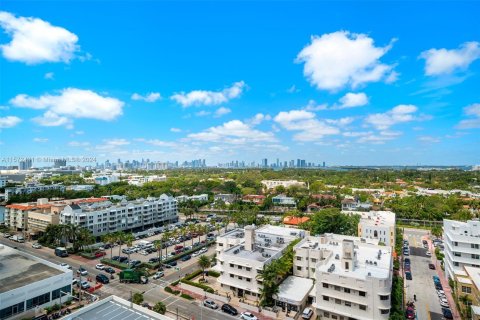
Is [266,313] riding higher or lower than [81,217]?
lower

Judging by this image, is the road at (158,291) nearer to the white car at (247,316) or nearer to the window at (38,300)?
the white car at (247,316)

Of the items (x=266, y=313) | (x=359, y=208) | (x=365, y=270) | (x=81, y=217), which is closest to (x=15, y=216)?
(x=81, y=217)

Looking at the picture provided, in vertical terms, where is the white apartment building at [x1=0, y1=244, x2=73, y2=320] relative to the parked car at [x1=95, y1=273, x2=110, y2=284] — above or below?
above

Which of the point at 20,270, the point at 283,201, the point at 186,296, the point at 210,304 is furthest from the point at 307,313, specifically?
the point at 283,201

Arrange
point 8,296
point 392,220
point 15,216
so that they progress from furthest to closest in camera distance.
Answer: point 15,216
point 392,220
point 8,296

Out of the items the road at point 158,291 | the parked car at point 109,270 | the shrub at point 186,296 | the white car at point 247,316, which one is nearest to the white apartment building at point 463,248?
the white car at point 247,316

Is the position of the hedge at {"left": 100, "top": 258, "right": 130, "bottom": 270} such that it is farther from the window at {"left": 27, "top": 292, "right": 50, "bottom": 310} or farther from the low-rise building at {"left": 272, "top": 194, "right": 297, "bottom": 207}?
the low-rise building at {"left": 272, "top": 194, "right": 297, "bottom": 207}

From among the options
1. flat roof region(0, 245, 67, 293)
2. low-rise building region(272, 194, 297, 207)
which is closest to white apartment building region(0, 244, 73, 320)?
flat roof region(0, 245, 67, 293)

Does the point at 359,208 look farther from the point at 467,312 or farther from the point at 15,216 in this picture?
the point at 15,216
